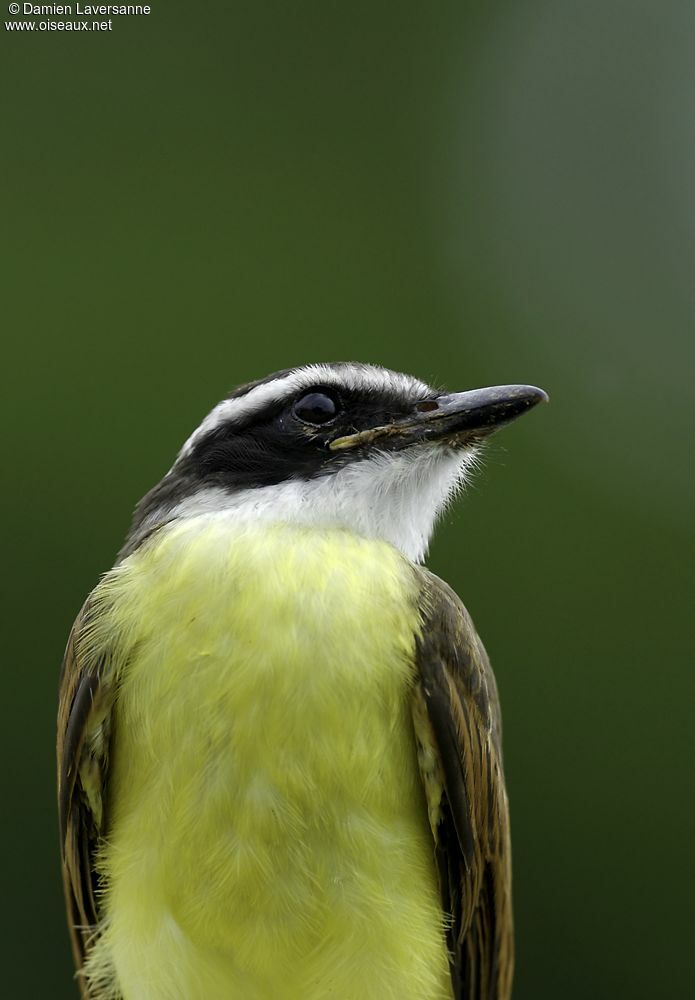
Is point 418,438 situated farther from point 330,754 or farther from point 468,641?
point 330,754

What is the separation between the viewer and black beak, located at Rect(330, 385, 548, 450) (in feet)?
9.37

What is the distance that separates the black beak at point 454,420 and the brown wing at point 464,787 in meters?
0.33

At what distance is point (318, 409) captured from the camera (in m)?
2.88

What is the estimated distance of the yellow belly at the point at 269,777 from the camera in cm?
250

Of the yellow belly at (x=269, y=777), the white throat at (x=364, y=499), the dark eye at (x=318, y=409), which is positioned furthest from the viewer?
the dark eye at (x=318, y=409)

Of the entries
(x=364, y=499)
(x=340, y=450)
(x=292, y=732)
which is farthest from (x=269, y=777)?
(x=340, y=450)

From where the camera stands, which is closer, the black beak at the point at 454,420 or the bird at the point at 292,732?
the bird at the point at 292,732

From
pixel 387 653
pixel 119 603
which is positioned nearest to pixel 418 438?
pixel 387 653

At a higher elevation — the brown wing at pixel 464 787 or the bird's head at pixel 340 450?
the bird's head at pixel 340 450

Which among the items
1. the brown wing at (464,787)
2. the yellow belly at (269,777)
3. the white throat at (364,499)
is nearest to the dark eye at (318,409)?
the white throat at (364,499)

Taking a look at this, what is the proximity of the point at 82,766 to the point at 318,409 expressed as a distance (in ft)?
3.12

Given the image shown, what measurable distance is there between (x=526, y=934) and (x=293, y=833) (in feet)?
8.80

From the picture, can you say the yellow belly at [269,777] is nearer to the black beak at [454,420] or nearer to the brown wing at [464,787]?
the brown wing at [464,787]

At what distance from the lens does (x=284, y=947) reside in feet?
8.43
